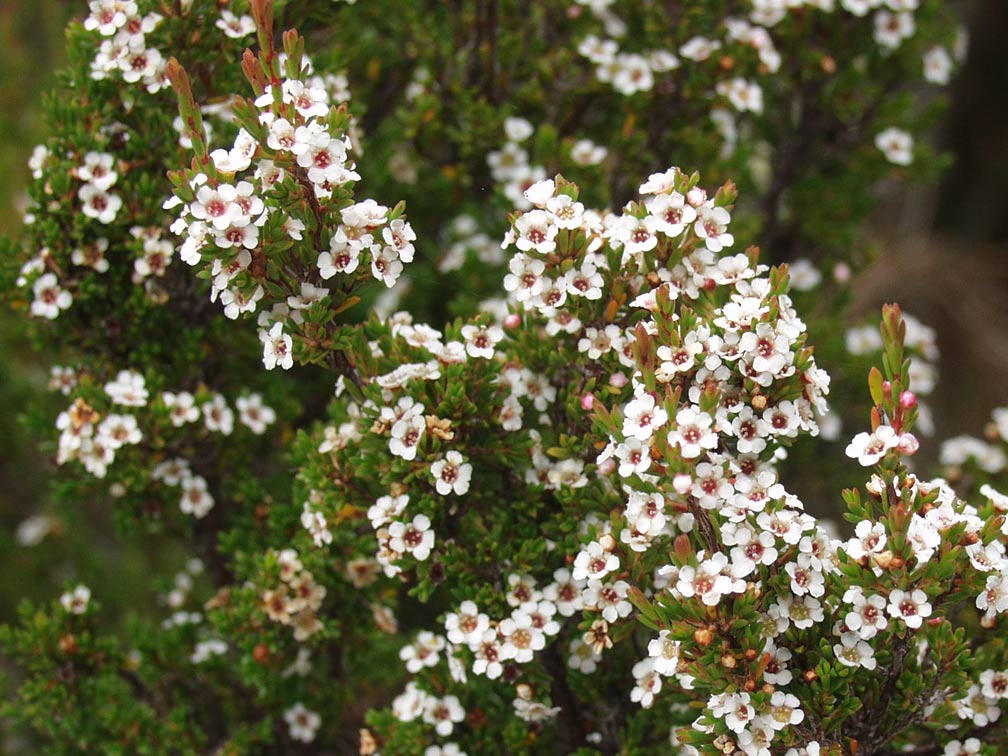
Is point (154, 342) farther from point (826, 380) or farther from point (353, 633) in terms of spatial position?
point (826, 380)

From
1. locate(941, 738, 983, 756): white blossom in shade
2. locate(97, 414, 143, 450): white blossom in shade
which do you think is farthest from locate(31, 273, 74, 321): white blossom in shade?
locate(941, 738, 983, 756): white blossom in shade

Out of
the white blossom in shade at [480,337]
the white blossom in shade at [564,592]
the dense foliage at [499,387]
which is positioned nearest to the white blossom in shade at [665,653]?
the dense foliage at [499,387]

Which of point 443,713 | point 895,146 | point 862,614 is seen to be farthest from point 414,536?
point 895,146

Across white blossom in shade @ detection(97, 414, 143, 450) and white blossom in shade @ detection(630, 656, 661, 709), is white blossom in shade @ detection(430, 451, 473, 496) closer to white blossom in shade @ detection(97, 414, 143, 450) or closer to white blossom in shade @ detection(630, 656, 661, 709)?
white blossom in shade @ detection(630, 656, 661, 709)

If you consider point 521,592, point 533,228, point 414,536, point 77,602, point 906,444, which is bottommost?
point 77,602

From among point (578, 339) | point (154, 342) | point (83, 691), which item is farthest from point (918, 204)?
point (83, 691)

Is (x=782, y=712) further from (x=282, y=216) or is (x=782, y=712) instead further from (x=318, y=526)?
(x=282, y=216)
